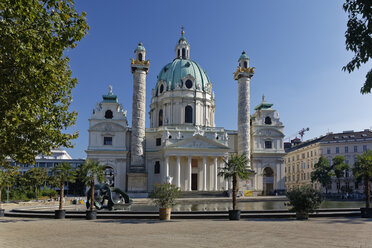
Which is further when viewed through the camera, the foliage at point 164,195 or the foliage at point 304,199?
the foliage at point 164,195

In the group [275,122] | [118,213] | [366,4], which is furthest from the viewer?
[275,122]

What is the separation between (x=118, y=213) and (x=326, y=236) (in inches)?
569

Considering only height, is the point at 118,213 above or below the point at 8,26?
below

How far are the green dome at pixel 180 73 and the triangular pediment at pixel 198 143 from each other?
1533 centimetres

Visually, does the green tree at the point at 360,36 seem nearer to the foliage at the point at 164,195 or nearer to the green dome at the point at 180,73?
the foliage at the point at 164,195

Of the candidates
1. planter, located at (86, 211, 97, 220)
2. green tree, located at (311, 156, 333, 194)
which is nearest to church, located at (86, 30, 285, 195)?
green tree, located at (311, 156, 333, 194)

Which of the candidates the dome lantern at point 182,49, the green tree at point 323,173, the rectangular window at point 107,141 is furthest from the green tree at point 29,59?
the dome lantern at point 182,49

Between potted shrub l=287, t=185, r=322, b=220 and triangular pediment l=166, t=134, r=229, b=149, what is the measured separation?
43.2 metres

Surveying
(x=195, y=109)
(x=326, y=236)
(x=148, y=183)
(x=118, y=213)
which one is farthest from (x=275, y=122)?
(x=326, y=236)

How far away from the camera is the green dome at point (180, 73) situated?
7556 centimetres

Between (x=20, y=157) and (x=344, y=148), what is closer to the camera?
(x=20, y=157)

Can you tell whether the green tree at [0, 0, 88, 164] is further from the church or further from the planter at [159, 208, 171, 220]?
the church

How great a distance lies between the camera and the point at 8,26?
442 inches

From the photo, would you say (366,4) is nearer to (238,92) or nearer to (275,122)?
(238,92)
